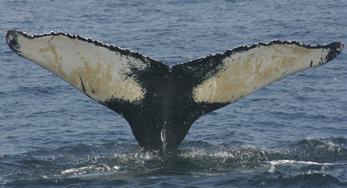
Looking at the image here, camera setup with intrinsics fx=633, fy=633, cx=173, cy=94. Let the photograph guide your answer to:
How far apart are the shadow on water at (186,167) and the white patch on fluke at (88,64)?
111cm

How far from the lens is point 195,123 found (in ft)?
39.1

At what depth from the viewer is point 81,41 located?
6.46 metres

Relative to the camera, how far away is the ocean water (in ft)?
25.6

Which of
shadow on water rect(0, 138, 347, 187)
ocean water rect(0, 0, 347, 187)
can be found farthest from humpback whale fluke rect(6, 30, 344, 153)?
ocean water rect(0, 0, 347, 187)

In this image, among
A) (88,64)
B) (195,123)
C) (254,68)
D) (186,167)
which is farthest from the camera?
(195,123)

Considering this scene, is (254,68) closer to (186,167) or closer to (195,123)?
(186,167)

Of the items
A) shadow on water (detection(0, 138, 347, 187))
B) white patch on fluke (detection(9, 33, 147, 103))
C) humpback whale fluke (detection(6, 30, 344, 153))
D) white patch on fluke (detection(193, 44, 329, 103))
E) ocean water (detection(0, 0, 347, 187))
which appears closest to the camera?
white patch on fluke (detection(9, 33, 147, 103))

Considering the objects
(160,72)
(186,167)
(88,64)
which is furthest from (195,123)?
(88,64)

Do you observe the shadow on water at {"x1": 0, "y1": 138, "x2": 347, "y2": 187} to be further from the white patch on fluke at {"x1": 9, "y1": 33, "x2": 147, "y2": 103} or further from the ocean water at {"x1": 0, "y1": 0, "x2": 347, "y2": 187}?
the white patch on fluke at {"x1": 9, "y1": 33, "x2": 147, "y2": 103}

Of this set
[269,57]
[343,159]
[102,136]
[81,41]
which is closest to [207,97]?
[269,57]

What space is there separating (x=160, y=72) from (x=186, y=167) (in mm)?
1656

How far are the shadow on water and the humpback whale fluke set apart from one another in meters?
0.65

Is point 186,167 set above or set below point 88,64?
below

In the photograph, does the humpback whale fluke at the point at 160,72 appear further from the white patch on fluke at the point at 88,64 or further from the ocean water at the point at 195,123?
the ocean water at the point at 195,123
